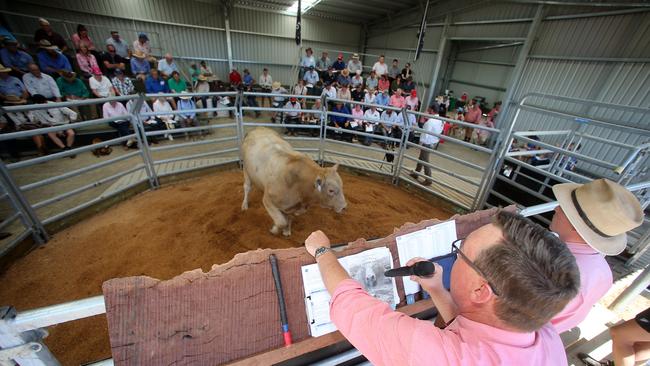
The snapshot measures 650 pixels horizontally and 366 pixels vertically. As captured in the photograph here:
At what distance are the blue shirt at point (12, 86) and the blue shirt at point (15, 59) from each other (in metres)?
1.04

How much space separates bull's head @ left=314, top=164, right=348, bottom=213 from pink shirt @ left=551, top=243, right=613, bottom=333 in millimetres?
2127

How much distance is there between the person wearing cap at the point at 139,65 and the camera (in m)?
8.03

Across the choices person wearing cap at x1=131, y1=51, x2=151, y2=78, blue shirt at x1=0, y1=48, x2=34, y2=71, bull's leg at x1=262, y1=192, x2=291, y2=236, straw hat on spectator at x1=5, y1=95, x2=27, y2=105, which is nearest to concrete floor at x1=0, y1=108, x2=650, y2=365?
straw hat on spectator at x1=5, y1=95, x2=27, y2=105

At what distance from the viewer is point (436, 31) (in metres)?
12.8

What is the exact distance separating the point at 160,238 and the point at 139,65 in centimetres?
753

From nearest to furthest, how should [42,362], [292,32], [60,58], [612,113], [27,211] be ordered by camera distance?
1. [42,362]
2. [27,211]
3. [60,58]
4. [612,113]
5. [292,32]

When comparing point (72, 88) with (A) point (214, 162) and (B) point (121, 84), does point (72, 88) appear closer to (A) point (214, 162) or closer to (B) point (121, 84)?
(B) point (121, 84)

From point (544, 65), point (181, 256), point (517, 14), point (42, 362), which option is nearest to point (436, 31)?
point (517, 14)

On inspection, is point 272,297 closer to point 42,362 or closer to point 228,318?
point 228,318

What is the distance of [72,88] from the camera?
611 centimetres

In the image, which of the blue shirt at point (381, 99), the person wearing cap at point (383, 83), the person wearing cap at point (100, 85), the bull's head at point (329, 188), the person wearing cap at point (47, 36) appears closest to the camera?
the bull's head at point (329, 188)

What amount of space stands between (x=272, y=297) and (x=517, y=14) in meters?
12.9

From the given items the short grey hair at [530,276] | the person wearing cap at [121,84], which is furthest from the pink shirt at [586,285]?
the person wearing cap at [121,84]

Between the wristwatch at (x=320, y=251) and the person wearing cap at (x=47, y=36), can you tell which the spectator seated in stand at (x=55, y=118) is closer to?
the person wearing cap at (x=47, y=36)
